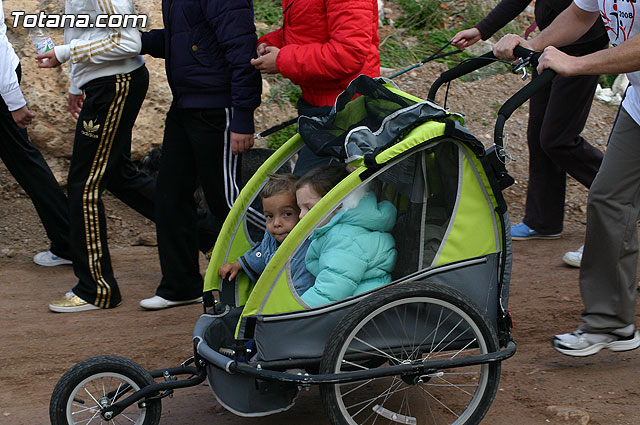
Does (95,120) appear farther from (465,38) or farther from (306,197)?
(465,38)

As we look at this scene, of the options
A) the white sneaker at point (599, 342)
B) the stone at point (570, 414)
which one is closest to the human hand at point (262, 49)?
the white sneaker at point (599, 342)

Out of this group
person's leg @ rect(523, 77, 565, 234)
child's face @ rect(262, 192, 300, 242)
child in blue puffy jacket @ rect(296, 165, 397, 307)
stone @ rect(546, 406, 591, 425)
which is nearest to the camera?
child in blue puffy jacket @ rect(296, 165, 397, 307)

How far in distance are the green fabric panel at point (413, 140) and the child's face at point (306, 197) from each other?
46 cm

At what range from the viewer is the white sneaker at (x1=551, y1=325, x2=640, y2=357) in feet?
13.2

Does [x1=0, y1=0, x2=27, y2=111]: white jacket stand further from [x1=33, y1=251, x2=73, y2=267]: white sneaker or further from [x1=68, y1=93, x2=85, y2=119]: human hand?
[x1=33, y1=251, x2=73, y2=267]: white sneaker

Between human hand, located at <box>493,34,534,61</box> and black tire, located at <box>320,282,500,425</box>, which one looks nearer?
black tire, located at <box>320,282,500,425</box>

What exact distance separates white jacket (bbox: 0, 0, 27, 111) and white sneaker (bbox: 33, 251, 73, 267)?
1.18 meters

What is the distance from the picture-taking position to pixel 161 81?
281 inches

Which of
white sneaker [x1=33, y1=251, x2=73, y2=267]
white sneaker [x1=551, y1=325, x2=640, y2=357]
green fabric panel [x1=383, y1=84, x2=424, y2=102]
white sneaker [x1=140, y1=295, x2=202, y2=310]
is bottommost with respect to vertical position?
white sneaker [x1=33, y1=251, x2=73, y2=267]

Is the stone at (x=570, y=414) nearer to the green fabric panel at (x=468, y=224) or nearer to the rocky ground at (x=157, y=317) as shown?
the rocky ground at (x=157, y=317)

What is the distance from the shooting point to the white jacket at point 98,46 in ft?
15.0

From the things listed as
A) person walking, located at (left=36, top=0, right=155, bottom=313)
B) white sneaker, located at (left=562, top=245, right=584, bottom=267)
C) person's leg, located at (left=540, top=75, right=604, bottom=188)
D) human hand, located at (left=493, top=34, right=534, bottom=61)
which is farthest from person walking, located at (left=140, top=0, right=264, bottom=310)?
white sneaker, located at (left=562, top=245, right=584, bottom=267)

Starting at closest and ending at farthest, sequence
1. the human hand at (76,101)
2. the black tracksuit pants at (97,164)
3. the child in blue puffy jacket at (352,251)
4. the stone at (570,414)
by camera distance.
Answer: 1. the child in blue puffy jacket at (352,251)
2. the stone at (570,414)
3. the black tracksuit pants at (97,164)
4. the human hand at (76,101)

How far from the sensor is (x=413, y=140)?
10.6ft
